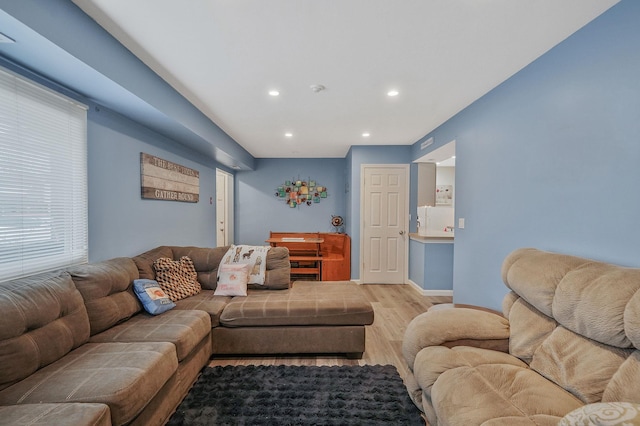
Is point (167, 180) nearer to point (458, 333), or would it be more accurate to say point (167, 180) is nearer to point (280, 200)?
point (280, 200)

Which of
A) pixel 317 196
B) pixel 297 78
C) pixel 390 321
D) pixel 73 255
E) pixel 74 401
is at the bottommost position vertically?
pixel 390 321

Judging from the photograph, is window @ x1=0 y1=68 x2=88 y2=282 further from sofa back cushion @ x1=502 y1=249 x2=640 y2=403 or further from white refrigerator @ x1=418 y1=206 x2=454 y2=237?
white refrigerator @ x1=418 y1=206 x2=454 y2=237

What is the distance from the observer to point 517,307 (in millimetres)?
1705

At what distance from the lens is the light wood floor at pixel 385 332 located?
7.70 ft

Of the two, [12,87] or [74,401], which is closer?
[74,401]

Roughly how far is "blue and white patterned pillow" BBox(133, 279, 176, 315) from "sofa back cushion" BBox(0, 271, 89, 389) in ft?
1.41

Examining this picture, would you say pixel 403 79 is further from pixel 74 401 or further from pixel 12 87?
pixel 74 401

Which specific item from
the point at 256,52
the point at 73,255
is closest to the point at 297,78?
the point at 256,52

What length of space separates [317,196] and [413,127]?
2.73 meters

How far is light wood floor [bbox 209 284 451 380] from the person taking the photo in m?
2.35

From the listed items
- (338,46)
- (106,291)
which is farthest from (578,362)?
(106,291)

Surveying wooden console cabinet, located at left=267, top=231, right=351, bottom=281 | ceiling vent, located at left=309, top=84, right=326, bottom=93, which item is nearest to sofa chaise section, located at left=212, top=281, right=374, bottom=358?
ceiling vent, located at left=309, top=84, right=326, bottom=93

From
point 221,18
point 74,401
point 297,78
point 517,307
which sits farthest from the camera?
point 297,78

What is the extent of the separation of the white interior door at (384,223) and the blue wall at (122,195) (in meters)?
2.93
